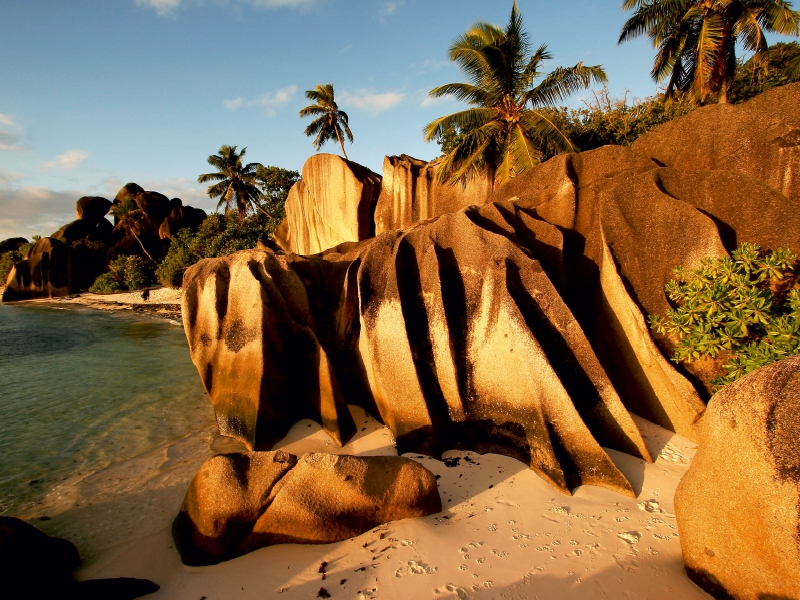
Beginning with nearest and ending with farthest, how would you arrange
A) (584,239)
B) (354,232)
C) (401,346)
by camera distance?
(401,346)
(584,239)
(354,232)

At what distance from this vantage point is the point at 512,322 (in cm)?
619

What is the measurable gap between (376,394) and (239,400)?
2717mm

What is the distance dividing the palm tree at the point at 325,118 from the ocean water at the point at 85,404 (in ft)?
54.0

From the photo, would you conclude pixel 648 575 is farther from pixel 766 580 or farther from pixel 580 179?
pixel 580 179

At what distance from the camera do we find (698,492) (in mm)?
3695

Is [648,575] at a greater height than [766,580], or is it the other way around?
[766,580]

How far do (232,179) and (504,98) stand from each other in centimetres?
2607

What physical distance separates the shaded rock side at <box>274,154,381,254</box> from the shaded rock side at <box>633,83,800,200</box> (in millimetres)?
12890

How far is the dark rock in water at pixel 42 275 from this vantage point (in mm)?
36750

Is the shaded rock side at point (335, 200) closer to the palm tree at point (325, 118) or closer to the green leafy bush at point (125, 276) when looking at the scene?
the palm tree at point (325, 118)

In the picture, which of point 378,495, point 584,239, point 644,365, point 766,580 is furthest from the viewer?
point 584,239

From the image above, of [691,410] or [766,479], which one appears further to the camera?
[691,410]

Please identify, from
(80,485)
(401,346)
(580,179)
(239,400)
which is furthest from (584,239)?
(80,485)

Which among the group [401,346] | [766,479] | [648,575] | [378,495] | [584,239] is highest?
[584,239]
